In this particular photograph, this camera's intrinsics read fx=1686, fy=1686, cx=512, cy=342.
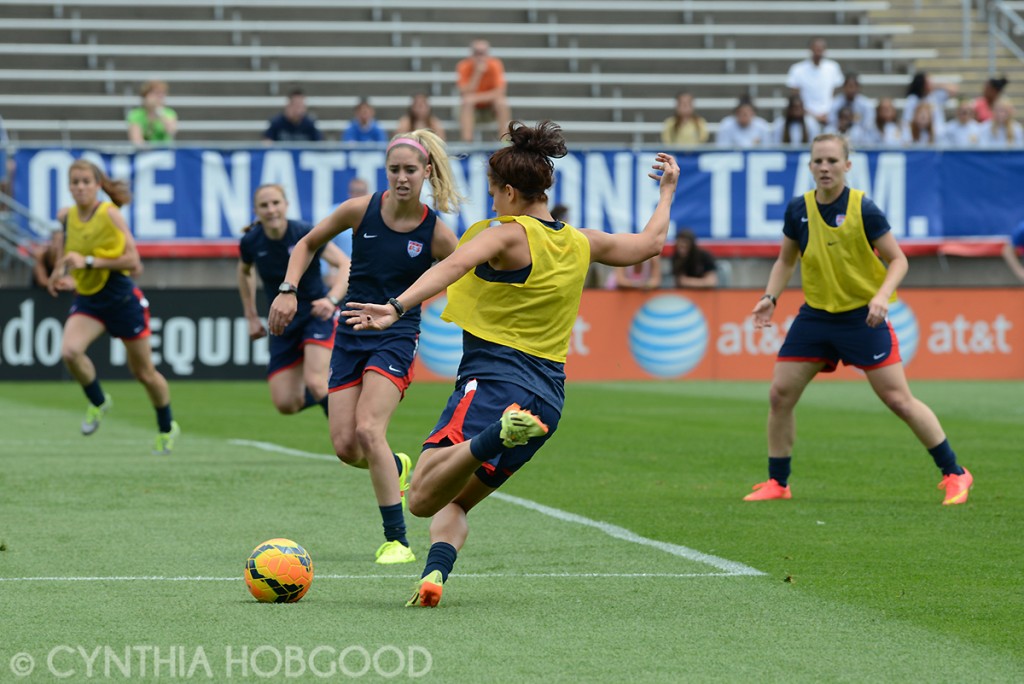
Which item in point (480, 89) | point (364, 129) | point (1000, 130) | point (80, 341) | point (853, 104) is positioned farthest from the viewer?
point (1000, 130)

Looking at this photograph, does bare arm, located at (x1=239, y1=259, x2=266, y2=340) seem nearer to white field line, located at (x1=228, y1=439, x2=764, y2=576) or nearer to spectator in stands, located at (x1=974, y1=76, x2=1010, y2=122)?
white field line, located at (x1=228, y1=439, x2=764, y2=576)

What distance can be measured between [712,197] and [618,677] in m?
20.9

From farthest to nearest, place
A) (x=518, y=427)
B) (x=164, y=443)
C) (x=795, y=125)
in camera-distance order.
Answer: (x=795, y=125) < (x=164, y=443) < (x=518, y=427)

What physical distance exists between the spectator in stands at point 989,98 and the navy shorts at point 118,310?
55.6 feet

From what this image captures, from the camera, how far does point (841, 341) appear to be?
33.3 feet

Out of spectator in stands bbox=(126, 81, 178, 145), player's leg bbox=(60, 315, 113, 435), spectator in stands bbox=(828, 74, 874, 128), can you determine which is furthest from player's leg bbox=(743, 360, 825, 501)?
spectator in stands bbox=(828, 74, 874, 128)

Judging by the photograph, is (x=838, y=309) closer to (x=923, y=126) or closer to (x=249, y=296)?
(x=249, y=296)

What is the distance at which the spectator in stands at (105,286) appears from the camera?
13.5 meters

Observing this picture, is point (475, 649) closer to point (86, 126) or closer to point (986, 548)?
point (986, 548)

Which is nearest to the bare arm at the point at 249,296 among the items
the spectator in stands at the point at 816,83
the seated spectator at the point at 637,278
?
the seated spectator at the point at 637,278

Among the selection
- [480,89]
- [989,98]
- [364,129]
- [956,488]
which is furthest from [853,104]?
[956,488]

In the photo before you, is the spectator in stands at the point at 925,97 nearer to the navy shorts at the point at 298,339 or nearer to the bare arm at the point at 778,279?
the bare arm at the point at 778,279

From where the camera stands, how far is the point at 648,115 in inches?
1171

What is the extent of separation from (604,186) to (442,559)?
63.2 feet
